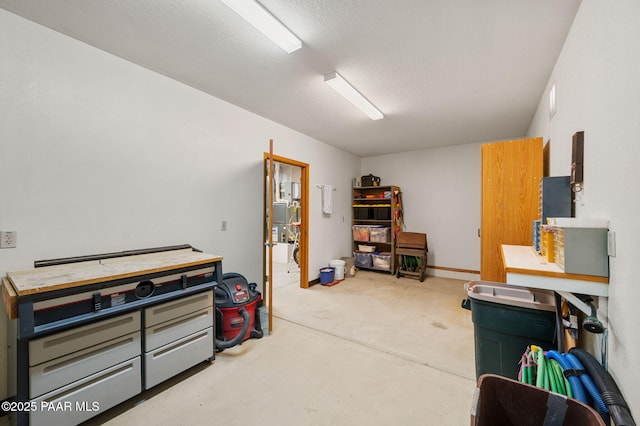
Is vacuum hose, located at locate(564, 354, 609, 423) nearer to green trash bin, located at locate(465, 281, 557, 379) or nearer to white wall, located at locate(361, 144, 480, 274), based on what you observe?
green trash bin, located at locate(465, 281, 557, 379)

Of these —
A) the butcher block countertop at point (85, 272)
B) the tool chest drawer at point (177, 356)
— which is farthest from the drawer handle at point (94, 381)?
the butcher block countertop at point (85, 272)

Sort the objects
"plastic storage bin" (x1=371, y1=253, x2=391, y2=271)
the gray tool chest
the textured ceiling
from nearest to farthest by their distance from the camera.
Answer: the gray tool chest, the textured ceiling, "plastic storage bin" (x1=371, y1=253, x2=391, y2=271)

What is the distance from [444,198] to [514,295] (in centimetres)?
361

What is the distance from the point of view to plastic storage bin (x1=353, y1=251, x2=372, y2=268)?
5.59m

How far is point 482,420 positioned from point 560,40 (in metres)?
2.59

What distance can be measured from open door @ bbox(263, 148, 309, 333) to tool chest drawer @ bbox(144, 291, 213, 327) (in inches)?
51.5

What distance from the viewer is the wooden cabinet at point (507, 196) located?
2.46 metres

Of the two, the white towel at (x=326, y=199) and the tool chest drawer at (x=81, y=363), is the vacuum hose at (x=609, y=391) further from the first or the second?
the white towel at (x=326, y=199)

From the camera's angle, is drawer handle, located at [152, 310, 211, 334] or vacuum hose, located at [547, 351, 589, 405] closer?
vacuum hose, located at [547, 351, 589, 405]

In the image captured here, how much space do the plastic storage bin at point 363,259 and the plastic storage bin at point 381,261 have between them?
8 cm

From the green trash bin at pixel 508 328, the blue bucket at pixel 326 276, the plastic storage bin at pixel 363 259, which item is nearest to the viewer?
the green trash bin at pixel 508 328

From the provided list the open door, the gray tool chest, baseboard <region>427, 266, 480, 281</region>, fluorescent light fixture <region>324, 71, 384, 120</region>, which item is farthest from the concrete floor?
fluorescent light fixture <region>324, 71, 384, 120</region>

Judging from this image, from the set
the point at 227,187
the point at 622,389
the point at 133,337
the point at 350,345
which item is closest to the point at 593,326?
the point at 622,389

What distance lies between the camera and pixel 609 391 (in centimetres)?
93
